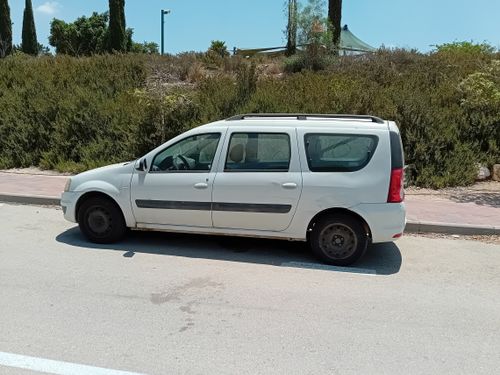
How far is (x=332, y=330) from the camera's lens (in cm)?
405

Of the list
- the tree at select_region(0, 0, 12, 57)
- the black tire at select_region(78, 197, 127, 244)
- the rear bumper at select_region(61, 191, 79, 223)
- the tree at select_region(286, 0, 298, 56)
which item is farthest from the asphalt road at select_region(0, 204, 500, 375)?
the tree at select_region(0, 0, 12, 57)

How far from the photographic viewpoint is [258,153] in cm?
595

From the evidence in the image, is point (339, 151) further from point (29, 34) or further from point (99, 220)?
point (29, 34)

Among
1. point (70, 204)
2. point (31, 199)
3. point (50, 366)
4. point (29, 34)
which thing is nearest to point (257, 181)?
point (70, 204)

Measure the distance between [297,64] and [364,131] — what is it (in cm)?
1128

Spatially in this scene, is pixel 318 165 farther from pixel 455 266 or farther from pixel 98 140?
pixel 98 140

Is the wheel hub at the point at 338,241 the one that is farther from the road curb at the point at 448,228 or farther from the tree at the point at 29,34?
the tree at the point at 29,34

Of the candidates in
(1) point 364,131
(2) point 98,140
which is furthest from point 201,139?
(2) point 98,140

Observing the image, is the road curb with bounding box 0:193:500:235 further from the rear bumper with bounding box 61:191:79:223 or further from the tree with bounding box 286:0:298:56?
the tree with bounding box 286:0:298:56

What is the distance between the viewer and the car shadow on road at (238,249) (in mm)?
5809

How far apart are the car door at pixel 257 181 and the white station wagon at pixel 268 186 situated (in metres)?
0.01

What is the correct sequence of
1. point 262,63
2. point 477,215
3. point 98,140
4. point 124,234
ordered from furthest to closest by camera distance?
1. point 262,63
2. point 98,140
3. point 477,215
4. point 124,234

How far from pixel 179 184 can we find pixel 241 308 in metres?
2.09

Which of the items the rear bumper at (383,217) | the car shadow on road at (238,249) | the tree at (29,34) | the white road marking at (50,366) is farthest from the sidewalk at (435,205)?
the tree at (29,34)
